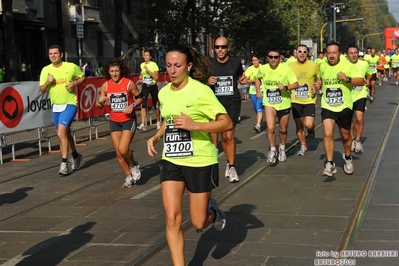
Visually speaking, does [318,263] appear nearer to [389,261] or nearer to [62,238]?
[389,261]

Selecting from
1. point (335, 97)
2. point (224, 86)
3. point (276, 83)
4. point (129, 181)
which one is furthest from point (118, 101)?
point (335, 97)

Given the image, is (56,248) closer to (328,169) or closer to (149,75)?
(328,169)

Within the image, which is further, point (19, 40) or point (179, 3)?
point (19, 40)

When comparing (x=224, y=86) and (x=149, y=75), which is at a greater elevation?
(x=149, y=75)

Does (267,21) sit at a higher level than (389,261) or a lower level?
higher

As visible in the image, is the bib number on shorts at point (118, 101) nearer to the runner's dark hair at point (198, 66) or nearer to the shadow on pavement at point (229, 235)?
the shadow on pavement at point (229, 235)

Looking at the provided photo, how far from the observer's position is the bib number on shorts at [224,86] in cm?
1014

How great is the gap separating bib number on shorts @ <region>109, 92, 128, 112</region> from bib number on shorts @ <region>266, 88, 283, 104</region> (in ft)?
8.34

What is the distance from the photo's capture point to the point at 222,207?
7.94m

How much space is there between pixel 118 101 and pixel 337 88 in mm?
2987

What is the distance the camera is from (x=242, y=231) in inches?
268

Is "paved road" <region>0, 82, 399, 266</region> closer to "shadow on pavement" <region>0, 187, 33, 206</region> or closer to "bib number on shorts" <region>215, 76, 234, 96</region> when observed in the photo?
"shadow on pavement" <region>0, 187, 33, 206</region>

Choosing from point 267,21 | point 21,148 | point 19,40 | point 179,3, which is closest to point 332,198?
point 21,148

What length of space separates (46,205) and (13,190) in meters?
1.47
